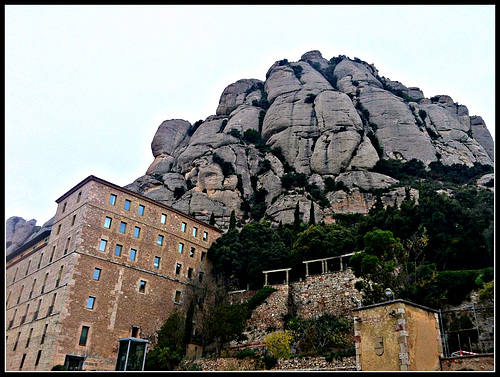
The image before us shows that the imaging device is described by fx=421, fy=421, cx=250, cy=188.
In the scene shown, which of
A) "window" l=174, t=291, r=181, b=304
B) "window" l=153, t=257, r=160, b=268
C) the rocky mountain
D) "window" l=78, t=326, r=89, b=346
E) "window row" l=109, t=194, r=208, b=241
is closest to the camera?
"window" l=78, t=326, r=89, b=346

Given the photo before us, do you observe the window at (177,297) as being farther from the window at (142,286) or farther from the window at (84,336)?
the window at (84,336)

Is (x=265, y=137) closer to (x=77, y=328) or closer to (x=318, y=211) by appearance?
(x=318, y=211)

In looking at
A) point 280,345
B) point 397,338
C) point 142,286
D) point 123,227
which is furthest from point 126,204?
point 397,338

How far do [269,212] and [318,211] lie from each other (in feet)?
22.3

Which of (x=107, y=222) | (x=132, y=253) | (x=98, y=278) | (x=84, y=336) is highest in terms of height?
(x=107, y=222)

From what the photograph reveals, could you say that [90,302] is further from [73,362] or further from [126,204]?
[126,204]

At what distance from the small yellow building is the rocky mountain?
36.6 metres

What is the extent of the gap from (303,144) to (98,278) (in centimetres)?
4477

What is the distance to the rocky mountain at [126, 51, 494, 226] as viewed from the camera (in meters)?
58.7

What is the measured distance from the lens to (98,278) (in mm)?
32562

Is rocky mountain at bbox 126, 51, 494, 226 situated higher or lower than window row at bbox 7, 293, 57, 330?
higher

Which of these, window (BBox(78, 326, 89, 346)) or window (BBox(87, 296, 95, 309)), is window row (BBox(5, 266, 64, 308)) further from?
window (BBox(78, 326, 89, 346))

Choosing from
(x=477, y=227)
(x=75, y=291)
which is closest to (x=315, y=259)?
(x=477, y=227)

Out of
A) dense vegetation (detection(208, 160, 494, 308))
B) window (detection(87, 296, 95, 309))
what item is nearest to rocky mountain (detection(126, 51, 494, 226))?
dense vegetation (detection(208, 160, 494, 308))
